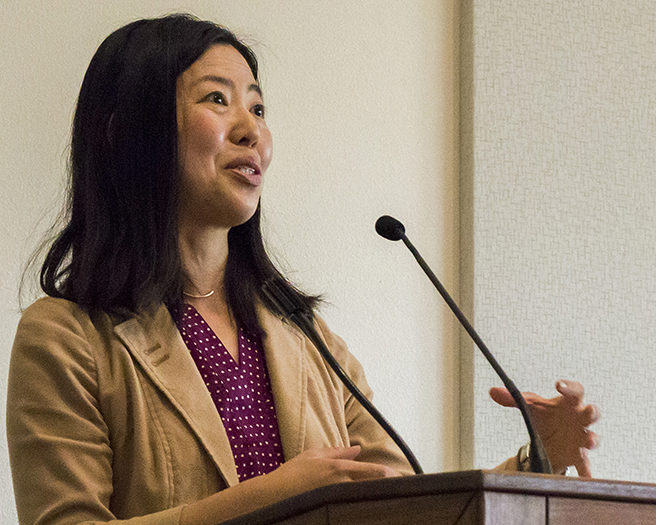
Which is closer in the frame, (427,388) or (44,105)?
(44,105)

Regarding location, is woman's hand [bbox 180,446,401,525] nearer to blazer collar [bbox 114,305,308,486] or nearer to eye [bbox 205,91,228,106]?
blazer collar [bbox 114,305,308,486]

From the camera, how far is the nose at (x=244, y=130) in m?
1.44

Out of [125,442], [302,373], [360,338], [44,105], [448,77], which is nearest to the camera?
[125,442]

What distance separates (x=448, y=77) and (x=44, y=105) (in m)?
0.95

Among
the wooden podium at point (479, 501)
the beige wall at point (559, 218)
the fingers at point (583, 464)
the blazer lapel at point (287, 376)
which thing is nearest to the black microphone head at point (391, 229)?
the blazer lapel at point (287, 376)

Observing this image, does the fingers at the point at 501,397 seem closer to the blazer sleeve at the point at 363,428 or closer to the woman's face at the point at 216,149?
the blazer sleeve at the point at 363,428

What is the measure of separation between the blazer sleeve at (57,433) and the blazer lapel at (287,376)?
0.26 m

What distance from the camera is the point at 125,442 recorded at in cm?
124

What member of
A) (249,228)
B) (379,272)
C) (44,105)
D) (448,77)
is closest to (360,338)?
(379,272)

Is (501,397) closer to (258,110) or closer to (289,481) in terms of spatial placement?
(289,481)

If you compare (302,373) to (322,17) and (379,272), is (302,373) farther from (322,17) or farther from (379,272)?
(322,17)

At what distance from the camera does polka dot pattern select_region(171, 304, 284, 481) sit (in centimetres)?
130

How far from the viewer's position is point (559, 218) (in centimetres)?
215

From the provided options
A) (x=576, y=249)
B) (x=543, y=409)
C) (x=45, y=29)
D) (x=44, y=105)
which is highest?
(x=45, y=29)
